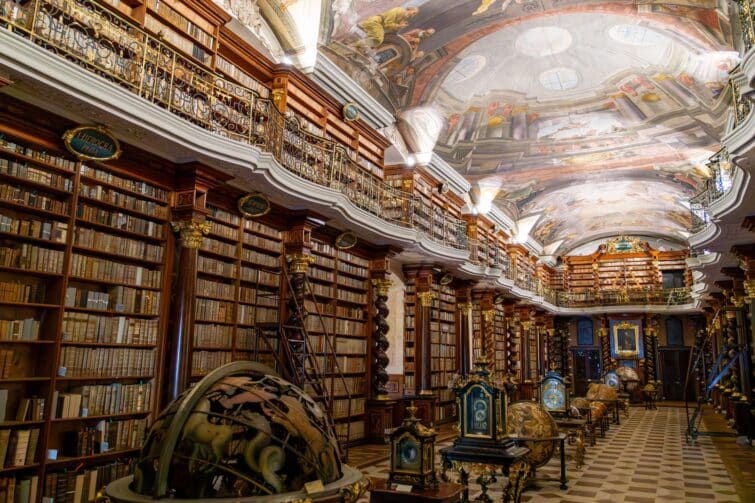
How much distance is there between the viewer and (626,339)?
26797 millimetres

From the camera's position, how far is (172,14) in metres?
6.64

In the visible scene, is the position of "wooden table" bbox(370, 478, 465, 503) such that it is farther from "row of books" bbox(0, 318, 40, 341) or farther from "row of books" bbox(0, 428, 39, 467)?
"row of books" bbox(0, 318, 40, 341)

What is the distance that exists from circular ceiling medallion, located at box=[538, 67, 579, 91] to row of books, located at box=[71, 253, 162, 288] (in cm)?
1002

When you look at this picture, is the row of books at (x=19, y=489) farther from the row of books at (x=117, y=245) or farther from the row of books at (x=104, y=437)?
the row of books at (x=117, y=245)

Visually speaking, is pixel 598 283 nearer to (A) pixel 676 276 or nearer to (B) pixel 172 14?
(A) pixel 676 276

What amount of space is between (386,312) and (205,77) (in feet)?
17.8

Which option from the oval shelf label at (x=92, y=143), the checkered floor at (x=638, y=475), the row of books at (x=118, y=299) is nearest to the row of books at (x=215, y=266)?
the row of books at (x=118, y=299)

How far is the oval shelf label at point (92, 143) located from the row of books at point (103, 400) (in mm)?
2139

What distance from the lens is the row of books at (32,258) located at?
4840 mm

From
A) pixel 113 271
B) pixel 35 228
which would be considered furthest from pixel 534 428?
pixel 35 228

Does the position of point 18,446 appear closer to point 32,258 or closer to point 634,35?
point 32,258

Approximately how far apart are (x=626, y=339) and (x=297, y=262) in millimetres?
22694

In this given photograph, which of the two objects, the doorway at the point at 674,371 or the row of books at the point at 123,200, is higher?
the row of books at the point at 123,200

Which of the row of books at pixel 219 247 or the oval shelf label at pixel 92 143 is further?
the row of books at pixel 219 247
